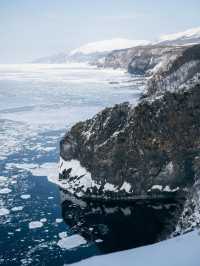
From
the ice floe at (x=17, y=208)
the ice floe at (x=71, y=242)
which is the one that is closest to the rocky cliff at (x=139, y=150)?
the ice floe at (x=17, y=208)

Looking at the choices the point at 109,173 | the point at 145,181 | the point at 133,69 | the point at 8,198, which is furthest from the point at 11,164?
the point at 133,69

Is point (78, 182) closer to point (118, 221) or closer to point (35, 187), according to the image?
point (35, 187)

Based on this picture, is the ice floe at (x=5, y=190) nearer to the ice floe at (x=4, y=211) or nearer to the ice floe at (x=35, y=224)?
the ice floe at (x=4, y=211)

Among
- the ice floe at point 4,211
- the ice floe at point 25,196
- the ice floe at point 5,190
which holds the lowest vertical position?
the ice floe at point 4,211

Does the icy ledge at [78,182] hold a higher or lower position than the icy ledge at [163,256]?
lower

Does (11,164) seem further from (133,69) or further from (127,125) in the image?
(133,69)

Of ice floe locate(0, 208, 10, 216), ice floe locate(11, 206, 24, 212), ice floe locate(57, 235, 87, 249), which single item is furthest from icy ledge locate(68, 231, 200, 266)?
ice floe locate(11, 206, 24, 212)
